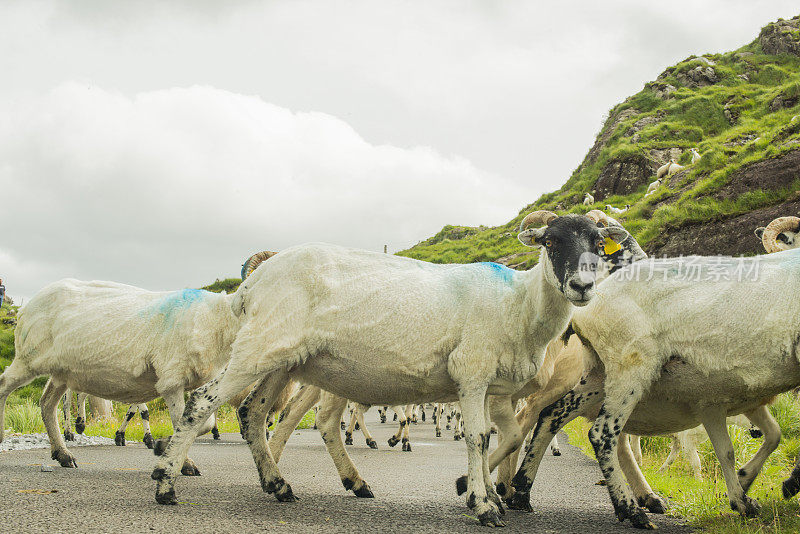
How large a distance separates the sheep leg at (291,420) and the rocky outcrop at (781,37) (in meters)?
52.6

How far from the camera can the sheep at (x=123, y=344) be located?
7250mm

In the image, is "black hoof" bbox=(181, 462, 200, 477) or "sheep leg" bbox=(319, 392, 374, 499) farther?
"black hoof" bbox=(181, 462, 200, 477)

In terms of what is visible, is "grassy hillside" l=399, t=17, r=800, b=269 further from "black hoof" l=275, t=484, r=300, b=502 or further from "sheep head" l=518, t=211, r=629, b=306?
"black hoof" l=275, t=484, r=300, b=502

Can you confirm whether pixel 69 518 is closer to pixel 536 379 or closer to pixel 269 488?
pixel 269 488

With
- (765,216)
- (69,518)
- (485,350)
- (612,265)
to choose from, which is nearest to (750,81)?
(765,216)

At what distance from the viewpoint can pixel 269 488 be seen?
5570mm

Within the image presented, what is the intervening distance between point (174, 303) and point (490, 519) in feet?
16.0

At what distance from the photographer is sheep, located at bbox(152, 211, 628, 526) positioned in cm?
518

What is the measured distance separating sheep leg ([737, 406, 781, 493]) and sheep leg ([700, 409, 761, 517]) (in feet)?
0.90

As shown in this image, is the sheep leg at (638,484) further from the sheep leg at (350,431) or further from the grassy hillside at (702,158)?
the grassy hillside at (702,158)

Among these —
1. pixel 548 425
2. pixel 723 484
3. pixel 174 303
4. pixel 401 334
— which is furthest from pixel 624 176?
pixel 401 334

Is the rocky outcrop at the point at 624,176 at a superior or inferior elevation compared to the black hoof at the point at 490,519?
superior

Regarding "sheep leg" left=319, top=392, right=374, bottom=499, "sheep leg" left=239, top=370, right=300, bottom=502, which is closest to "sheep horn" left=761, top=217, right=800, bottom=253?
"sheep leg" left=319, top=392, right=374, bottom=499

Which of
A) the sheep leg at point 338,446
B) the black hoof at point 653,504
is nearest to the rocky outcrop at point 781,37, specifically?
the black hoof at point 653,504
